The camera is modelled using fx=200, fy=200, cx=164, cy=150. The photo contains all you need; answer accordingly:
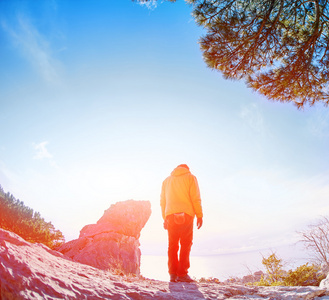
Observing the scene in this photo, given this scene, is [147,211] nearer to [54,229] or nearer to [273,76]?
[54,229]

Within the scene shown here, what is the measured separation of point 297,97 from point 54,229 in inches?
452

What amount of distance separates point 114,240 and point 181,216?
34.2ft

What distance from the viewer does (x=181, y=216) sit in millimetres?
3871

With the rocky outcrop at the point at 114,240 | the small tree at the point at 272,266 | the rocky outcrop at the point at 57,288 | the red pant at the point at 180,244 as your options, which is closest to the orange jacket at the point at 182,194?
the red pant at the point at 180,244

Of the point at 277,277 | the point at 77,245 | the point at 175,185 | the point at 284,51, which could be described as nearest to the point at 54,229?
the point at 77,245

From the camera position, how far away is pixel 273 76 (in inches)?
255

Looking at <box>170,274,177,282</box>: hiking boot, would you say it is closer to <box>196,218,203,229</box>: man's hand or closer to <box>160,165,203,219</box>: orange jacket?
<box>196,218,203,229</box>: man's hand

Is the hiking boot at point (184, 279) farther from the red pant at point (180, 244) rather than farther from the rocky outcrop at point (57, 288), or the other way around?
the rocky outcrop at point (57, 288)

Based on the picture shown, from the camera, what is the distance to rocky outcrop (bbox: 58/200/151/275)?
10484 millimetres

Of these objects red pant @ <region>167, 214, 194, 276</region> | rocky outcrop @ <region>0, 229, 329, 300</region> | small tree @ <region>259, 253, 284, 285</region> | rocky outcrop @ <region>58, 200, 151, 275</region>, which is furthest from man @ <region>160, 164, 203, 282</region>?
rocky outcrop @ <region>58, 200, 151, 275</region>

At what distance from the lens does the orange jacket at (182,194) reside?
4.03 metres

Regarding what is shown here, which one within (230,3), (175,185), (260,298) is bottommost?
(260,298)

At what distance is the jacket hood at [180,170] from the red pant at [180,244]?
964mm

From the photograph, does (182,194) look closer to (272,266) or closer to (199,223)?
(199,223)
